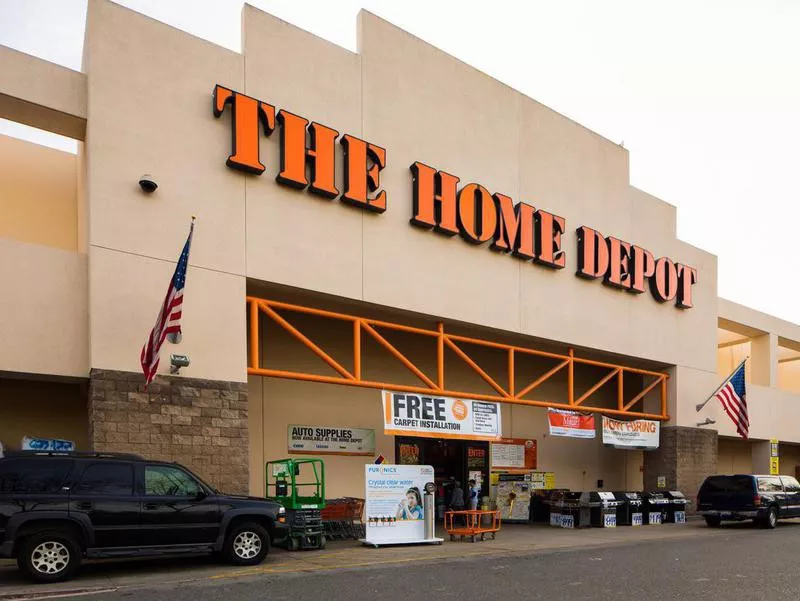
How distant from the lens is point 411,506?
16.8 metres

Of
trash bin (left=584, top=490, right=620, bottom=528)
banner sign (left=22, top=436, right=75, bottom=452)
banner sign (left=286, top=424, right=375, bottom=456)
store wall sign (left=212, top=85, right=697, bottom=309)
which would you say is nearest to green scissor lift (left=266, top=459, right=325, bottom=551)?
banner sign (left=286, top=424, right=375, bottom=456)

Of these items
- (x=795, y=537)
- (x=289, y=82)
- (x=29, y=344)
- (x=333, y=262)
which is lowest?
(x=795, y=537)

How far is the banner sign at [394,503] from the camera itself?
16281 mm

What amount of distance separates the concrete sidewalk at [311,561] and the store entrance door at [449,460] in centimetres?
371

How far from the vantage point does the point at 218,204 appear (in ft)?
54.0

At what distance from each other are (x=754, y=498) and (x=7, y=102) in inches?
809

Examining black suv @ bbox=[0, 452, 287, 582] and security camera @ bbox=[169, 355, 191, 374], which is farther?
security camera @ bbox=[169, 355, 191, 374]

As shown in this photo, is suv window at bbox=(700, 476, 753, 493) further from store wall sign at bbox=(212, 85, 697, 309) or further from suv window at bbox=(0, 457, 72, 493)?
suv window at bbox=(0, 457, 72, 493)

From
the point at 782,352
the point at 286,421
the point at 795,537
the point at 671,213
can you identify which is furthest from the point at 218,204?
the point at 782,352

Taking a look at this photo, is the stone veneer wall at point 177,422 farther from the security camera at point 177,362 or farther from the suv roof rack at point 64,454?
the suv roof rack at point 64,454

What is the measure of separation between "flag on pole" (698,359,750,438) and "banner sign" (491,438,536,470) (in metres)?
6.22

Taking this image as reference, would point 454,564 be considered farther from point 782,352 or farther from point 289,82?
point 782,352

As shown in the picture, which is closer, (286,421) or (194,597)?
(194,597)

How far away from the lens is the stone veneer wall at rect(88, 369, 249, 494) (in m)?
14.4
